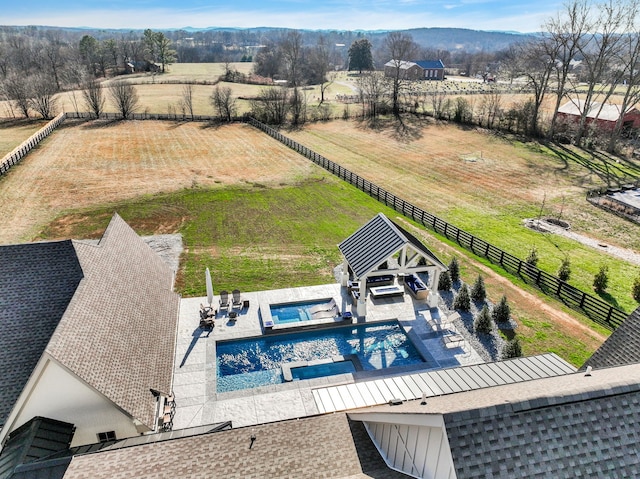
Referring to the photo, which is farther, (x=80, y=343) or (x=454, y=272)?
(x=454, y=272)

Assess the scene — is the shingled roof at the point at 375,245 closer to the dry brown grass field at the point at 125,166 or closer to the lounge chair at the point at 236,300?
the lounge chair at the point at 236,300

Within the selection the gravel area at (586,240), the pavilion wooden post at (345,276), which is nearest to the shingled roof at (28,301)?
the pavilion wooden post at (345,276)

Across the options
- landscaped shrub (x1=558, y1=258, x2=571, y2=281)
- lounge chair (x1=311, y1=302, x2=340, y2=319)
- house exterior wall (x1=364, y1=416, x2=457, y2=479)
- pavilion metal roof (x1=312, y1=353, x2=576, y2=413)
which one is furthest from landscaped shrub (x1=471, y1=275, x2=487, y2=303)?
house exterior wall (x1=364, y1=416, x2=457, y2=479)

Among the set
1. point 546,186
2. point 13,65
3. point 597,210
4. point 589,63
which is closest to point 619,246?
point 597,210

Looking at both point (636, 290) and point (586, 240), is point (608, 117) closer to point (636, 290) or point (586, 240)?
point (586, 240)

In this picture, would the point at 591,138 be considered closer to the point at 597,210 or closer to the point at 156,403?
the point at 597,210

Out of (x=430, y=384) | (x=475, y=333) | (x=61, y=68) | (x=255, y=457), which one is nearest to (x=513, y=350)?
(x=475, y=333)
